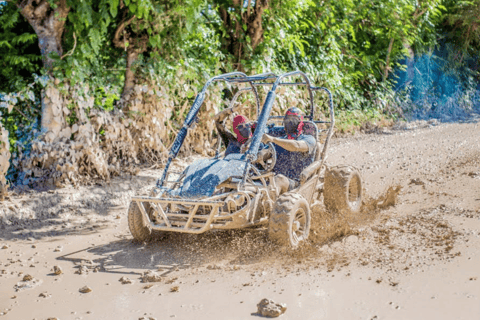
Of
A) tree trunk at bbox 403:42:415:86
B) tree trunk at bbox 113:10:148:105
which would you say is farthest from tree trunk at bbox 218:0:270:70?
tree trunk at bbox 403:42:415:86

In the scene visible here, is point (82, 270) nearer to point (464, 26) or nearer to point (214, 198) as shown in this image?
point (214, 198)

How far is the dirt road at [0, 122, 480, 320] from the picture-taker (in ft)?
12.1

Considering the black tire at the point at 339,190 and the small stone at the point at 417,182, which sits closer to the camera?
the black tire at the point at 339,190

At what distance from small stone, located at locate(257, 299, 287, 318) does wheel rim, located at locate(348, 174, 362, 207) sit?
3079 mm

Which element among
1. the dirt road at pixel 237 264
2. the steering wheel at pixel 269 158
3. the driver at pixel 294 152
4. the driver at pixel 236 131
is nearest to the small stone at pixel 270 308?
the dirt road at pixel 237 264

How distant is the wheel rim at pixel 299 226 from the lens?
4950 mm

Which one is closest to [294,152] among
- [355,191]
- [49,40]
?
[355,191]

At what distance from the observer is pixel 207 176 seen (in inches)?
200

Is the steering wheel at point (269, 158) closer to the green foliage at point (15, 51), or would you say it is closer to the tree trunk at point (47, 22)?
the tree trunk at point (47, 22)

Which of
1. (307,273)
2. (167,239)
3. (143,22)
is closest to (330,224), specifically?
(307,273)

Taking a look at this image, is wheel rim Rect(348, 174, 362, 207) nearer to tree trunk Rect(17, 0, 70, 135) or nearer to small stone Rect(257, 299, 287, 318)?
small stone Rect(257, 299, 287, 318)

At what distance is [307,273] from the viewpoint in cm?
429

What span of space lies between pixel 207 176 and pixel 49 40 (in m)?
3.41

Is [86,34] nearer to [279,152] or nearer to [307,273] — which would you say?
[279,152]
